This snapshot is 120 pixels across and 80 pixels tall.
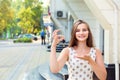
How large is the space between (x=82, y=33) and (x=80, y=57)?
0.90 ft

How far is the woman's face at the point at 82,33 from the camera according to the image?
324 centimetres

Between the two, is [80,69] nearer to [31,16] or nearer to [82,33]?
[82,33]

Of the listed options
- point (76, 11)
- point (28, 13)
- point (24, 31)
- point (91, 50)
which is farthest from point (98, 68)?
point (24, 31)

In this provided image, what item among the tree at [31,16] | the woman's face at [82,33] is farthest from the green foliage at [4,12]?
the woman's face at [82,33]

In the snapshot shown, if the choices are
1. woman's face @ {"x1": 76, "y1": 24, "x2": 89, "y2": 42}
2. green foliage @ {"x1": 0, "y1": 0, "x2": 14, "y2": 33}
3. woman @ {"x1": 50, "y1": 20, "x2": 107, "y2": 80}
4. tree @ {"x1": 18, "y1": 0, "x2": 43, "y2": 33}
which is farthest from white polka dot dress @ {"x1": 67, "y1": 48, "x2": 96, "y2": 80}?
tree @ {"x1": 18, "y1": 0, "x2": 43, "y2": 33}

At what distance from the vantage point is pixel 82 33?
10.6 ft

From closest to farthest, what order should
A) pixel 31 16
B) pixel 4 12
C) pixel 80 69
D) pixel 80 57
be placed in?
pixel 80 57
pixel 80 69
pixel 4 12
pixel 31 16

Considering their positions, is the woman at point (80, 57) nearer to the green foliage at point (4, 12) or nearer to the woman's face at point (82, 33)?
the woman's face at point (82, 33)

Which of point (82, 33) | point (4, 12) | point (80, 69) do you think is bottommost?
point (80, 69)

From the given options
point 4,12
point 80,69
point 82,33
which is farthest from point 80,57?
point 4,12

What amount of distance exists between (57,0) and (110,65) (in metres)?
21.9

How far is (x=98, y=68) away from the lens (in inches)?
122

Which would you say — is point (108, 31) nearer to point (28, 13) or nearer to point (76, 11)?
point (76, 11)

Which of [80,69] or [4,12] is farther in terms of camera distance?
[4,12]
